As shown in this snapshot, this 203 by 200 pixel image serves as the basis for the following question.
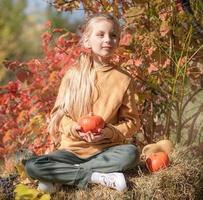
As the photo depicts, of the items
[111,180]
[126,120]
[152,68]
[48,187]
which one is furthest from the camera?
[152,68]

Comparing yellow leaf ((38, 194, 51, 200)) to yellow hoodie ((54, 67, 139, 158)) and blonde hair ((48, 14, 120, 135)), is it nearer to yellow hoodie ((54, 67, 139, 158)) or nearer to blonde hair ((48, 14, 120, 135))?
yellow hoodie ((54, 67, 139, 158))

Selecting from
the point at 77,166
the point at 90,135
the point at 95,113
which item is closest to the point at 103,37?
the point at 95,113

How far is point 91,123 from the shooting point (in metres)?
3.07

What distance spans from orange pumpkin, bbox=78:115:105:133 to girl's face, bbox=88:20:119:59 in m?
0.42

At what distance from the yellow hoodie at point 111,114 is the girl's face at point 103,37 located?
0.14 m

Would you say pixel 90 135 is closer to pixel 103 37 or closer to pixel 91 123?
pixel 91 123

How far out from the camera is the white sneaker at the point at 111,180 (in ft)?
9.92

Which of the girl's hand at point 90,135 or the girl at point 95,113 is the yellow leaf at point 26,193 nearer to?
the girl at point 95,113

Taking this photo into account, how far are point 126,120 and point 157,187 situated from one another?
0.45 m

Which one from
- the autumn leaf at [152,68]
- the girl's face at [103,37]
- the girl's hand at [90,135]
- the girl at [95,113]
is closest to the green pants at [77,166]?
the girl at [95,113]

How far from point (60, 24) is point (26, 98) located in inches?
227

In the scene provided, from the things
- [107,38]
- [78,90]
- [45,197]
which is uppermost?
[107,38]

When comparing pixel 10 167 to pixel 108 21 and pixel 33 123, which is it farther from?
pixel 108 21

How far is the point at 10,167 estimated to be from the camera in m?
3.89
